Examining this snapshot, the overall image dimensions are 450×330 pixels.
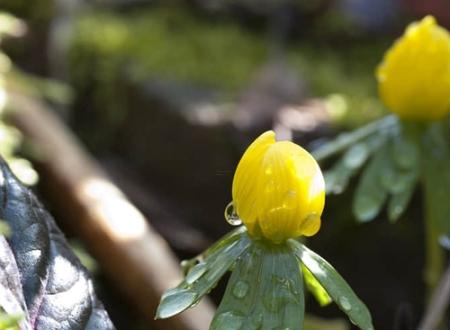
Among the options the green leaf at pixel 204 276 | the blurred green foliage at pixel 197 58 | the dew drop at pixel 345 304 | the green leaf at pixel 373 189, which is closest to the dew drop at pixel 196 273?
the green leaf at pixel 204 276

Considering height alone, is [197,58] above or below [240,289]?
above

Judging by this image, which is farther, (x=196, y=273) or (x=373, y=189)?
(x=373, y=189)

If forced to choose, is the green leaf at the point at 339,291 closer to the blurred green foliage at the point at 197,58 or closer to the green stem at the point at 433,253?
the green stem at the point at 433,253

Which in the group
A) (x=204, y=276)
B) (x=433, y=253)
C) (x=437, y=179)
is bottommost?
(x=433, y=253)

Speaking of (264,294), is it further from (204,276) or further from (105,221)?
(105,221)

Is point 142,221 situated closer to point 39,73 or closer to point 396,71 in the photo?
point 396,71

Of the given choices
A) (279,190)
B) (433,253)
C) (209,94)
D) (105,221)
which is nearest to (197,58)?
(209,94)

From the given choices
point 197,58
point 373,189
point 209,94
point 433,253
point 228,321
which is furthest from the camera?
point 197,58

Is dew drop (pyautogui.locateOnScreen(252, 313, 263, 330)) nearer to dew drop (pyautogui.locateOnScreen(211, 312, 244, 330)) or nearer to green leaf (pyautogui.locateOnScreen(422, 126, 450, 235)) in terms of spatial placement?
dew drop (pyautogui.locateOnScreen(211, 312, 244, 330))
